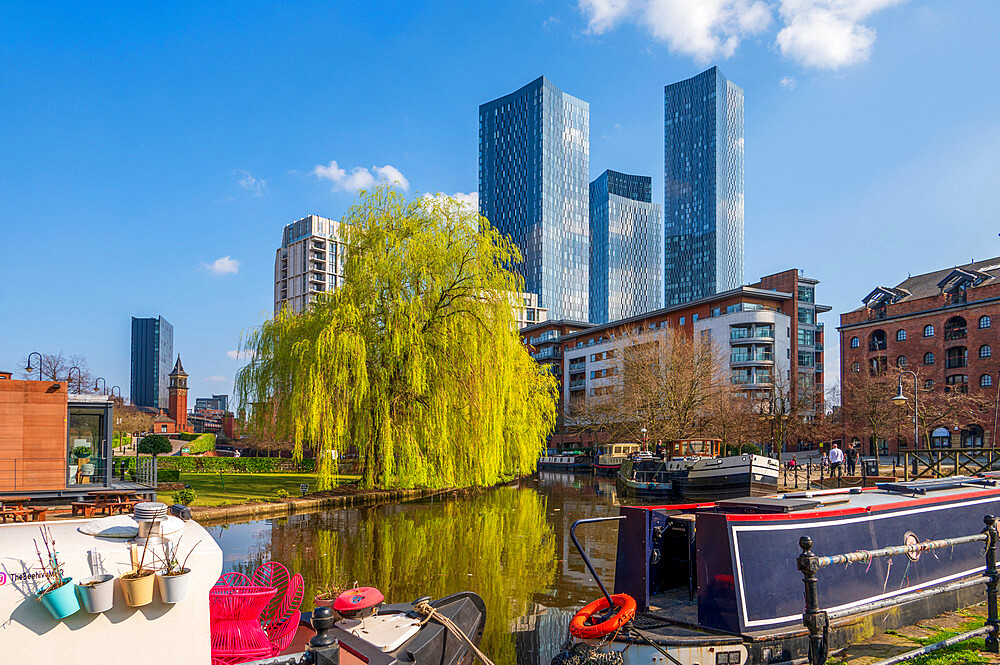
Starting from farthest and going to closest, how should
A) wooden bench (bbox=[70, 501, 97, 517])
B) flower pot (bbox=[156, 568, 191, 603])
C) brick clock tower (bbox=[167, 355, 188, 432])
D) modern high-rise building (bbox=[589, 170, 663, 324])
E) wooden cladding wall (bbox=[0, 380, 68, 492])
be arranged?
modern high-rise building (bbox=[589, 170, 663, 324]) → brick clock tower (bbox=[167, 355, 188, 432]) → wooden cladding wall (bbox=[0, 380, 68, 492]) → wooden bench (bbox=[70, 501, 97, 517]) → flower pot (bbox=[156, 568, 191, 603])

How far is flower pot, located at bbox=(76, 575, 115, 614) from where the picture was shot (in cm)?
479

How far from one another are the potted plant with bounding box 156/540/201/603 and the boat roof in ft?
16.0

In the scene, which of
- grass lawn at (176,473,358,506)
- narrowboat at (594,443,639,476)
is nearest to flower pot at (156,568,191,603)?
grass lawn at (176,473,358,506)

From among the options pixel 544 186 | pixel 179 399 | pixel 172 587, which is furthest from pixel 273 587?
pixel 544 186

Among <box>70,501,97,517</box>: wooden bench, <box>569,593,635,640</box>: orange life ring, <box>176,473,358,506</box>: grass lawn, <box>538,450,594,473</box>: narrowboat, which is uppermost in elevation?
<box>569,593,635,640</box>: orange life ring

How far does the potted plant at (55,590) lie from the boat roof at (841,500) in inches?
221

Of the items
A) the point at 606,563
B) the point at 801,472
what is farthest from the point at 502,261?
the point at 801,472

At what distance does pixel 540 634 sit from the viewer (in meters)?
9.05

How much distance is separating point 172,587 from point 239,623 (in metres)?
1.87

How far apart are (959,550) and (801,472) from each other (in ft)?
109

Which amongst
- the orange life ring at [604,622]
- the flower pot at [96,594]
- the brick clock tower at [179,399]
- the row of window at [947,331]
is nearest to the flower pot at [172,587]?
the flower pot at [96,594]

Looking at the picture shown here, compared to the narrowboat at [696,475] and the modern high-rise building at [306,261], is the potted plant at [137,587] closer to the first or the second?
the narrowboat at [696,475]

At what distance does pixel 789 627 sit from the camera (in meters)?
6.70

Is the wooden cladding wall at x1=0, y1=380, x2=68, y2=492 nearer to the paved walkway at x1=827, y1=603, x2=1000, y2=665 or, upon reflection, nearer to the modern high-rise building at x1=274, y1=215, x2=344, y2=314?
the paved walkway at x1=827, y1=603, x2=1000, y2=665
